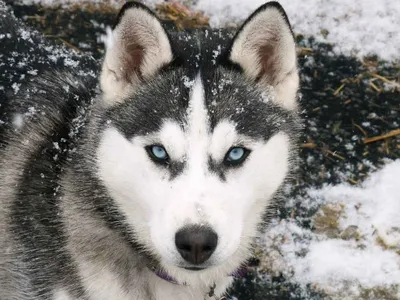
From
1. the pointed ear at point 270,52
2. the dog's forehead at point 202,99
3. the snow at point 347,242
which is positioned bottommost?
the snow at point 347,242

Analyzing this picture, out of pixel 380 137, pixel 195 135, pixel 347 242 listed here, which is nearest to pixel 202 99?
pixel 195 135

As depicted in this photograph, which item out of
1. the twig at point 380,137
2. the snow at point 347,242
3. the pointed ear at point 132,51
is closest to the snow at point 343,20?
the twig at point 380,137

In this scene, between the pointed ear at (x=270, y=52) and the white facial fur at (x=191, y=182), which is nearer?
the white facial fur at (x=191, y=182)

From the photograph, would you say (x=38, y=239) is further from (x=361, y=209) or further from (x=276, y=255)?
(x=361, y=209)

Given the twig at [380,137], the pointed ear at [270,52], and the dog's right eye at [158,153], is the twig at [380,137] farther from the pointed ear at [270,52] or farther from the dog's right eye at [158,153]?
the dog's right eye at [158,153]

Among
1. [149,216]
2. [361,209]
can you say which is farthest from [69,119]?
[361,209]

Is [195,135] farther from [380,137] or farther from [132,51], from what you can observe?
[380,137]

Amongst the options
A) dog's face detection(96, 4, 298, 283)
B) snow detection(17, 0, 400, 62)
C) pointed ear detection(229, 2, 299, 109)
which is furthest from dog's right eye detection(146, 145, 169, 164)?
snow detection(17, 0, 400, 62)
